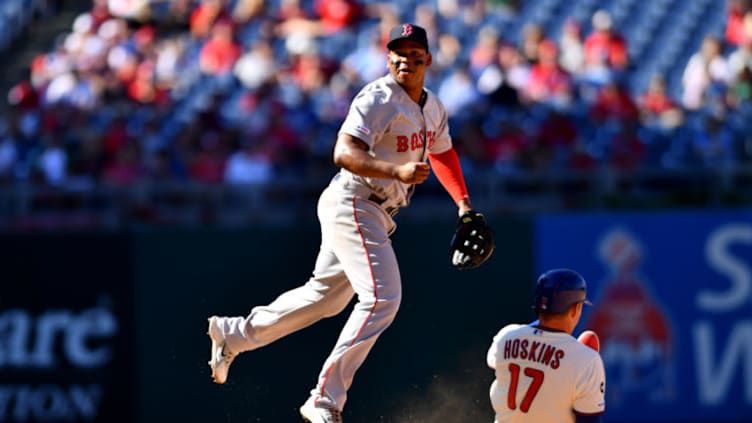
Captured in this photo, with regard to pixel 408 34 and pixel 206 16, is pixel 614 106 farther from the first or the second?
pixel 408 34

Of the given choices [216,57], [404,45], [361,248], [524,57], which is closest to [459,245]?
[361,248]

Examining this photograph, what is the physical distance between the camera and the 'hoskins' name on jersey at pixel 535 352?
218 inches

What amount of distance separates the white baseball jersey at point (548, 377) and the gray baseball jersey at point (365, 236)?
2.55 feet

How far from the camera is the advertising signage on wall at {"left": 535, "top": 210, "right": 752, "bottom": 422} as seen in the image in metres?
11.2

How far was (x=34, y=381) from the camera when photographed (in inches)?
451

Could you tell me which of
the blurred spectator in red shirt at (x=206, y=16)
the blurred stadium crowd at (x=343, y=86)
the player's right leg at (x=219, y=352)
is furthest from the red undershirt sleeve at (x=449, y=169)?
the blurred spectator in red shirt at (x=206, y=16)

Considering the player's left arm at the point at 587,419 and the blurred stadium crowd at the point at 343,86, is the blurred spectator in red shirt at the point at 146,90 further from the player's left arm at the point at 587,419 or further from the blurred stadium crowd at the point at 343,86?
the player's left arm at the point at 587,419

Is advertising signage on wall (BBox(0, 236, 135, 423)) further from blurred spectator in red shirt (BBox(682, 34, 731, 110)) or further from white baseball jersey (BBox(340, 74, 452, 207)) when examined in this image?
white baseball jersey (BBox(340, 74, 452, 207))

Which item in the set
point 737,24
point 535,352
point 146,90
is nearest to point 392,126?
point 535,352

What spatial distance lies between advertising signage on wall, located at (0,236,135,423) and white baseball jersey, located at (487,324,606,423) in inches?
253

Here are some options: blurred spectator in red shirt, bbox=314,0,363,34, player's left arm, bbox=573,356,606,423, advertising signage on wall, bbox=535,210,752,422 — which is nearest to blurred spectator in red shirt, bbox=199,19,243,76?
blurred spectator in red shirt, bbox=314,0,363,34

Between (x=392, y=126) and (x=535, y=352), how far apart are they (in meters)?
1.23

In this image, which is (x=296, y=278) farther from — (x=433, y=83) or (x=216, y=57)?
(x=216, y=57)

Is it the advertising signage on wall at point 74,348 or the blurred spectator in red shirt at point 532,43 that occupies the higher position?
the blurred spectator in red shirt at point 532,43
